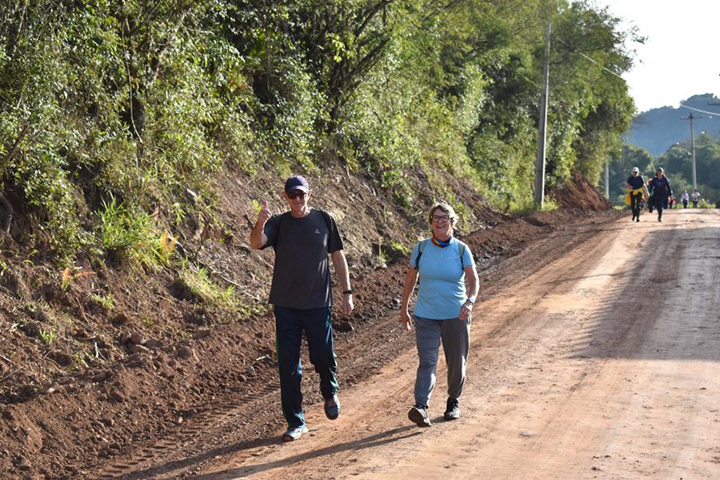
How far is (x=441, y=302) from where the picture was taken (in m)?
7.79

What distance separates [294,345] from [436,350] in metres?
1.19

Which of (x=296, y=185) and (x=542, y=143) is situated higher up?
(x=542, y=143)

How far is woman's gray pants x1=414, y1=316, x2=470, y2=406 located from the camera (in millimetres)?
7805

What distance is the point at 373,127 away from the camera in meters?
21.8

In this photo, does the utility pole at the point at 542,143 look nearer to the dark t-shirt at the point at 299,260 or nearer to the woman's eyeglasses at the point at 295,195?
the dark t-shirt at the point at 299,260

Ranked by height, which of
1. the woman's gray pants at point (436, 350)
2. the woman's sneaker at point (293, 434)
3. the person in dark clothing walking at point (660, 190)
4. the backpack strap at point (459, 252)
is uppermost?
the person in dark clothing walking at point (660, 190)

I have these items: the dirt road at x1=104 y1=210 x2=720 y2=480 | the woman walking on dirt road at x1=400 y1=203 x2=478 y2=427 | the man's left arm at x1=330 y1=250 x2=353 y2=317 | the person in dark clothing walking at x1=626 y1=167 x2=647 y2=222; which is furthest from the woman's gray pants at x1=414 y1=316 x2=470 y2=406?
the person in dark clothing walking at x1=626 y1=167 x2=647 y2=222

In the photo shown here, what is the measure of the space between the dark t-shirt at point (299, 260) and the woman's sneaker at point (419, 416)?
113 centimetres

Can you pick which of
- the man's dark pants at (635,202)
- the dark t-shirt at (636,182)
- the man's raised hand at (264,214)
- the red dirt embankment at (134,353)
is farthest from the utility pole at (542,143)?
the man's raised hand at (264,214)

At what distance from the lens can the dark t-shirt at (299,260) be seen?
24.8 feet

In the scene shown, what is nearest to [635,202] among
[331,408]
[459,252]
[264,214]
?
[459,252]

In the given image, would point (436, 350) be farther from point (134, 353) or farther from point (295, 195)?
point (134, 353)

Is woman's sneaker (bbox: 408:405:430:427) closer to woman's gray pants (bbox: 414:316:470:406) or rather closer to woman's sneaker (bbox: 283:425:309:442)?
woman's gray pants (bbox: 414:316:470:406)

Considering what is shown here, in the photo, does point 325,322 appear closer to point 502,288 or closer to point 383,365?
point 383,365
